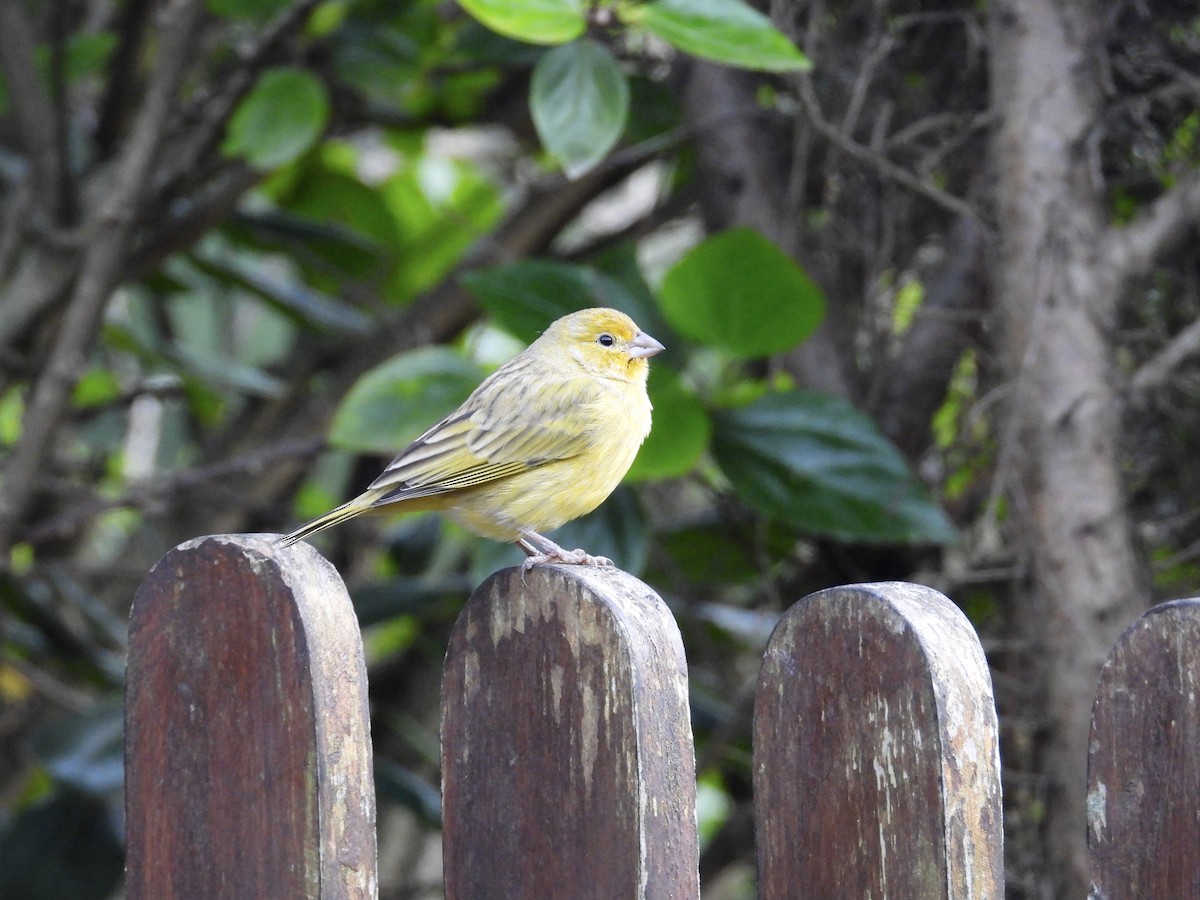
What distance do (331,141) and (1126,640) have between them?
409 centimetres

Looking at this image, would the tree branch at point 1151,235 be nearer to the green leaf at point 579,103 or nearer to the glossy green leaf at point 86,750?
the green leaf at point 579,103

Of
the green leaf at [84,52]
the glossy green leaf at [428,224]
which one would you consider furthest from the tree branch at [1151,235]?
the green leaf at [84,52]

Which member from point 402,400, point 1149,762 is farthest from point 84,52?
point 1149,762

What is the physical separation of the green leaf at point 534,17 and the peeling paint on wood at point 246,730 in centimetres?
121

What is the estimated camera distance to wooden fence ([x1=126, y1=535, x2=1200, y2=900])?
5.25 feet

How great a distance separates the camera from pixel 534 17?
256 cm

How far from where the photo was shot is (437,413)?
127 inches

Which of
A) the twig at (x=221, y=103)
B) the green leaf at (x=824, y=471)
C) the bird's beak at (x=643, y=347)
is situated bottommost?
the green leaf at (x=824, y=471)

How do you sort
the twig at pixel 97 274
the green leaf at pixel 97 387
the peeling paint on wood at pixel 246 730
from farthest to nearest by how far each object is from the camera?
the green leaf at pixel 97 387 < the twig at pixel 97 274 < the peeling paint on wood at pixel 246 730

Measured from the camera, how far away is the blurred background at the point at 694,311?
2762 mm

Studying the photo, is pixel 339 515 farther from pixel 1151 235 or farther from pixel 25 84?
pixel 25 84

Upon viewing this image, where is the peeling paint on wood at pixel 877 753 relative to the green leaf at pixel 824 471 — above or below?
below

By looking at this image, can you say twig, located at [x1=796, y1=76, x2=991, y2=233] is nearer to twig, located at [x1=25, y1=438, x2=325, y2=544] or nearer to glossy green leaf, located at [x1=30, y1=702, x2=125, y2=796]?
twig, located at [x1=25, y1=438, x2=325, y2=544]

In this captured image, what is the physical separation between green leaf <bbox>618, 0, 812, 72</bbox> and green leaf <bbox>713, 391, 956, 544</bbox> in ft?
2.82
